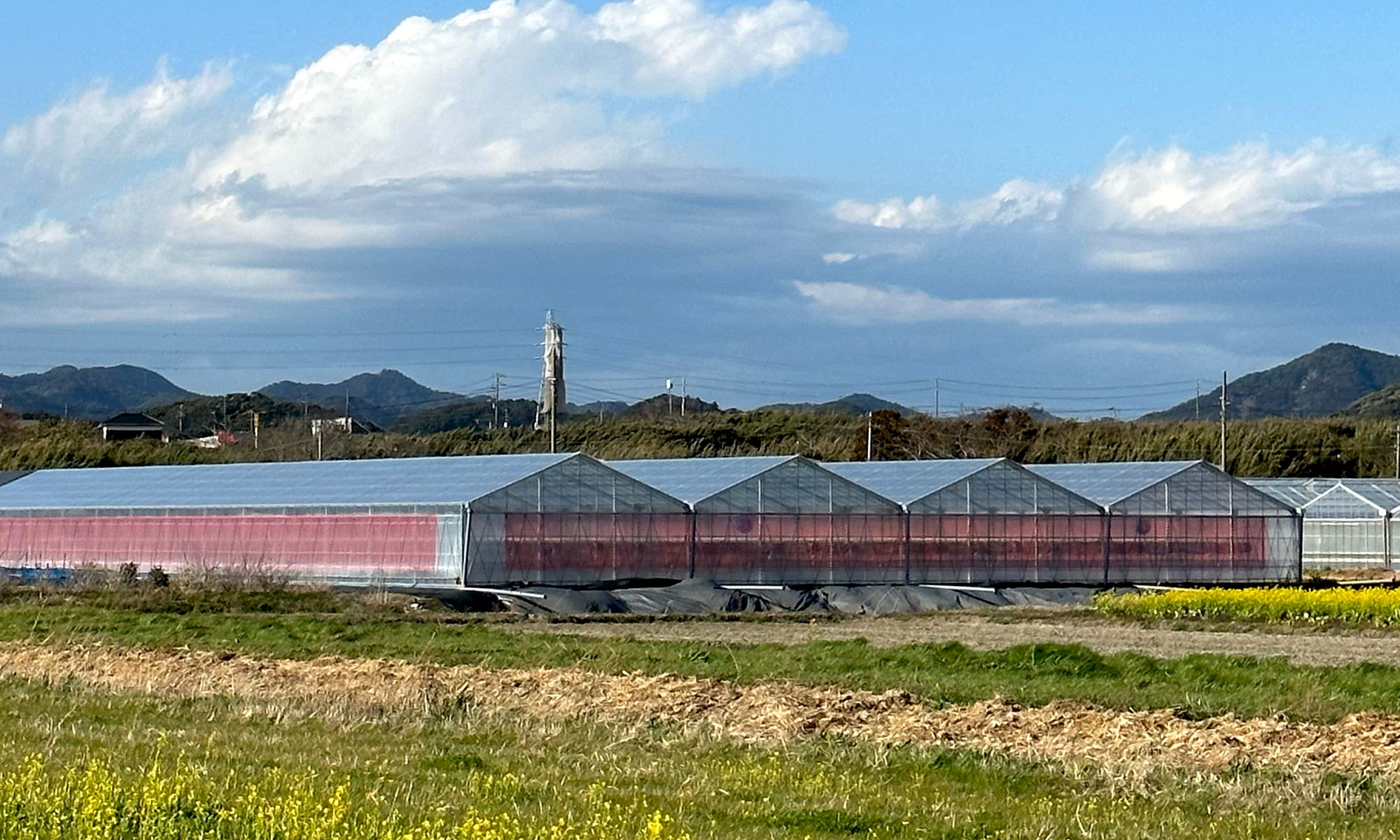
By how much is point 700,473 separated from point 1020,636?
17856 mm

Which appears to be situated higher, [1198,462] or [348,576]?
[1198,462]

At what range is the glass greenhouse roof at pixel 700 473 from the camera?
45719 mm

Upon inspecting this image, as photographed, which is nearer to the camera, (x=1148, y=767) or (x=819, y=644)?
(x=1148, y=767)

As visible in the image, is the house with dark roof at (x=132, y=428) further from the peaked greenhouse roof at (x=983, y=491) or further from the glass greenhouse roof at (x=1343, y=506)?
the glass greenhouse roof at (x=1343, y=506)

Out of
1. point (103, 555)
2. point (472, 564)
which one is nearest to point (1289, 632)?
point (472, 564)

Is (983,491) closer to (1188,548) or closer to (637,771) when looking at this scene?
(1188,548)

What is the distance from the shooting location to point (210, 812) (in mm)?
9234

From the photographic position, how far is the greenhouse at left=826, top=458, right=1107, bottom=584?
47000mm

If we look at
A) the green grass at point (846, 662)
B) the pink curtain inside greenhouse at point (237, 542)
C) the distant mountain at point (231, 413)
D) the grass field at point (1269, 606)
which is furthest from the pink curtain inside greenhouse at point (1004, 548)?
the distant mountain at point (231, 413)

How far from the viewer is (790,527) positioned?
4541 centimetres

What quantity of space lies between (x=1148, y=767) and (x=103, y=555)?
141 ft

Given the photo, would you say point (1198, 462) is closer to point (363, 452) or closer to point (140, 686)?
point (140, 686)

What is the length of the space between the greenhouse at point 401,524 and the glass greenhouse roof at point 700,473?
1671mm

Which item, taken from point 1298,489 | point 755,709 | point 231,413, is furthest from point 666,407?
point 755,709
